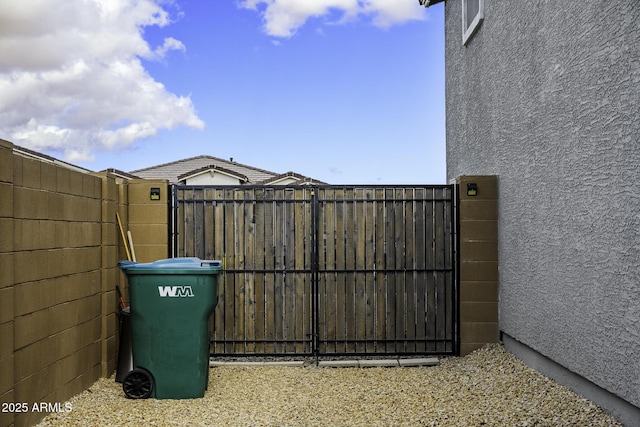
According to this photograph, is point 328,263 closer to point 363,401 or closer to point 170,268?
point 363,401

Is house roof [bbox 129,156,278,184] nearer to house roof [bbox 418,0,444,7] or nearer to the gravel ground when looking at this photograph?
house roof [bbox 418,0,444,7]

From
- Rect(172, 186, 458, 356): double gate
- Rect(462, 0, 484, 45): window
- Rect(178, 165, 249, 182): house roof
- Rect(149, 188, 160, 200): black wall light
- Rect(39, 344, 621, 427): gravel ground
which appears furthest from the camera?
Rect(178, 165, 249, 182): house roof

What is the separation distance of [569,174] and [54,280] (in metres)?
4.48

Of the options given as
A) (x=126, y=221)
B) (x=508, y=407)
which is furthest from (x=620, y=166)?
(x=126, y=221)

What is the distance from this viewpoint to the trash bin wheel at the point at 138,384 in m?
5.96

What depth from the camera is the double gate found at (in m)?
7.75

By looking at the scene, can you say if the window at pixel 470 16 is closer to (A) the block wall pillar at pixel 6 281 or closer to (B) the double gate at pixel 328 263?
(B) the double gate at pixel 328 263

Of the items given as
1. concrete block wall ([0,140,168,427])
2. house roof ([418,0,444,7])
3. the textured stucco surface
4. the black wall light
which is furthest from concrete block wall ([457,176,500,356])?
house roof ([418,0,444,7])

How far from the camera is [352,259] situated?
7785 millimetres

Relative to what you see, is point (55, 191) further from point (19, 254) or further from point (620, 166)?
point (620, 166)

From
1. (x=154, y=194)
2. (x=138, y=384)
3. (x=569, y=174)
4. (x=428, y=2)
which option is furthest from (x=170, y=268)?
(x=428, y=2)

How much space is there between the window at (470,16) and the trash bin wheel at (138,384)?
579 cm

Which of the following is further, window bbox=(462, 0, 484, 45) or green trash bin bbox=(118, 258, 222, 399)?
window bbox=(462, 0, 484, 45)

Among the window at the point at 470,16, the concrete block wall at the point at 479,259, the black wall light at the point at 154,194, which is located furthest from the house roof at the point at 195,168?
the concrete block wall at the point at 479,259
